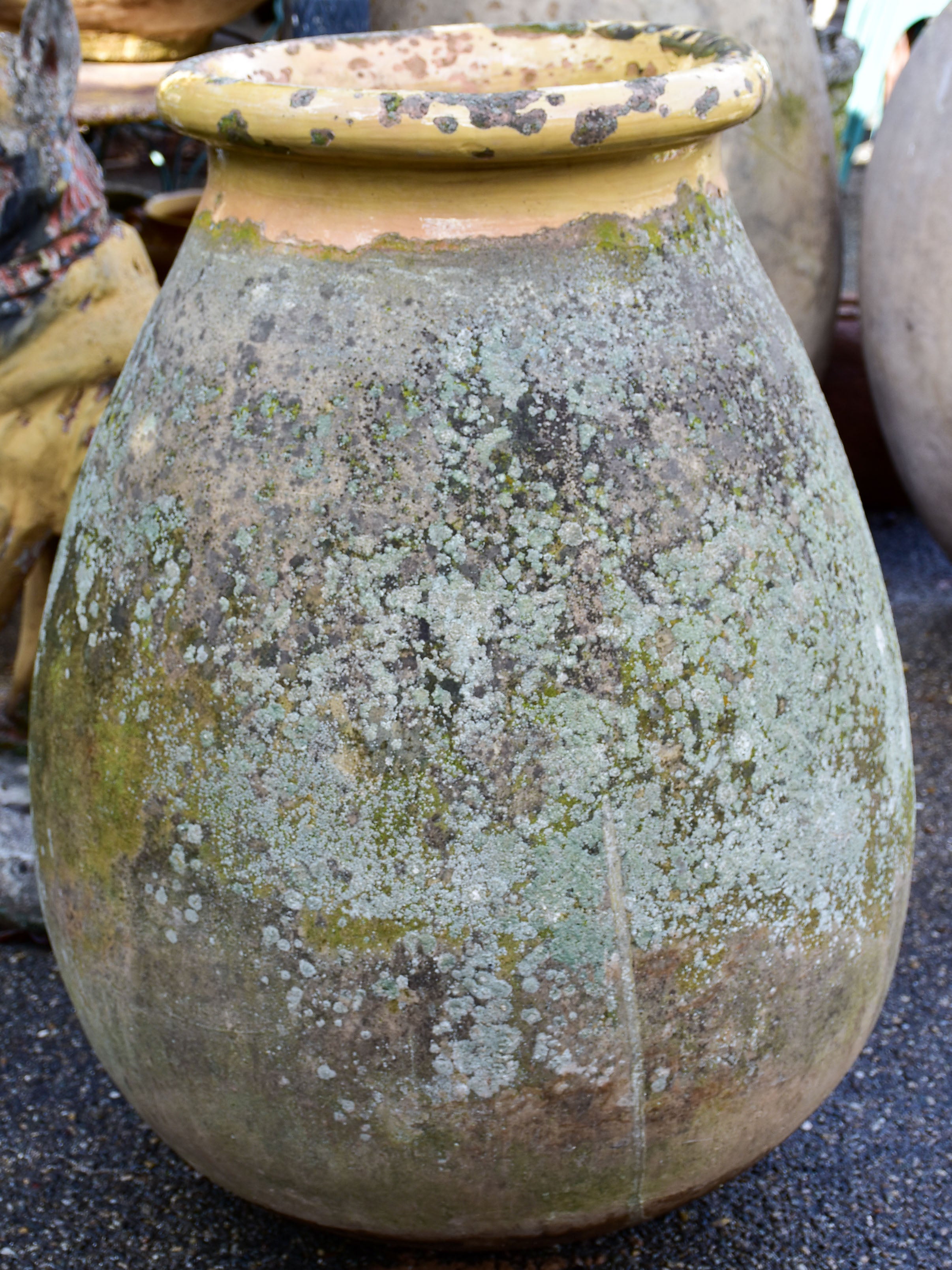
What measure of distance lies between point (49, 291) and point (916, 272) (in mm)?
1431

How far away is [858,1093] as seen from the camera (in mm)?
1617

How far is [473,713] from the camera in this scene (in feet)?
3.27

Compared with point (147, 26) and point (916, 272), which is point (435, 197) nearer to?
point (916, 272)

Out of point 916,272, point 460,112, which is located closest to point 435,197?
point 460,112

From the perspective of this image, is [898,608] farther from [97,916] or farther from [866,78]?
[866,78]

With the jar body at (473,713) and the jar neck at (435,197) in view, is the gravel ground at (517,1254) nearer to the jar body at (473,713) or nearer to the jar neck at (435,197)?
the jar body at (473,713)

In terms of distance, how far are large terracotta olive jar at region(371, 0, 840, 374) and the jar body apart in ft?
4.63

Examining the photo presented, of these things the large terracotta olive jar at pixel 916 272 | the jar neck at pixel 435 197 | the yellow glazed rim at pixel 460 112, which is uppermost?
the yellow glazed rim at pixel 460 112

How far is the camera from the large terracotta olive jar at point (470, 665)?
1004mm

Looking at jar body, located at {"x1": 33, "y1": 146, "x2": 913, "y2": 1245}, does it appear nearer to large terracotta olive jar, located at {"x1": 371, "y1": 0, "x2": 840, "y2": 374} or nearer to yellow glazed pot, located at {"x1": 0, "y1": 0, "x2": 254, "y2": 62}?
large terracotta olive jar, located at {"x1": 371, "y1": 0, "x2": 840, "y2": 374}

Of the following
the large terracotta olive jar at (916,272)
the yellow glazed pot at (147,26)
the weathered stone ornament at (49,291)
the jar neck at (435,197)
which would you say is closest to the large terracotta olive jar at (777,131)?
the large terracotta olive jar at (916,272)

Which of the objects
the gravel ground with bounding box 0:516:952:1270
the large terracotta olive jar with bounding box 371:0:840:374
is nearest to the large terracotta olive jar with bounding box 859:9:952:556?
the large terracotta olive jar with bounding box 371:0:840:374

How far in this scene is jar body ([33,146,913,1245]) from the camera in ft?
3.30

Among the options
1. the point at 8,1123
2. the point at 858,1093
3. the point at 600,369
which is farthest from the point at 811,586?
the point at 8,1123
